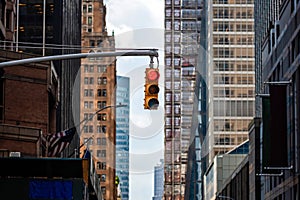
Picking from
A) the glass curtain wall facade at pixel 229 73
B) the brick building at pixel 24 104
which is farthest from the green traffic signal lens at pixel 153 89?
the glass curtain wall facade at pixel 229 73

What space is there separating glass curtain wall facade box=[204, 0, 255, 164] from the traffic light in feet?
490

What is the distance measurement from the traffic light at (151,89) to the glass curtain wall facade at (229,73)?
14922cm

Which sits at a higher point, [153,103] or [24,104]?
[24,104]

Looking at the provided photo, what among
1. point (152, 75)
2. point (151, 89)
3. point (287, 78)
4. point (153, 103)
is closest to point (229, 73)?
point (287, 78)

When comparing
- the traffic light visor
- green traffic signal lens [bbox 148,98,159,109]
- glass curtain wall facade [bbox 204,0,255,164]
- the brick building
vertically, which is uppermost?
glass curtain wall facade [bbox 204,0,255,164]

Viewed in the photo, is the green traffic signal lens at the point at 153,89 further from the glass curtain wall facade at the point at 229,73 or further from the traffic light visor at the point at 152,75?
the glass curtain wall facade at the point at 229,73

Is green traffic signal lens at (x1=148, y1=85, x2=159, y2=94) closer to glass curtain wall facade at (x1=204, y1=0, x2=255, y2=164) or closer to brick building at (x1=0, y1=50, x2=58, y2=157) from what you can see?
brick building at (x1=0, y1=50, x2=58, y2=157)

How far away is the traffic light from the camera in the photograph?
25.6 m

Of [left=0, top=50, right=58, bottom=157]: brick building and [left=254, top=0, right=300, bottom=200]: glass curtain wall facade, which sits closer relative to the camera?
[left=0, top=50, right=58, bottom=157]: brick building

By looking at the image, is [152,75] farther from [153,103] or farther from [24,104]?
[24,104]

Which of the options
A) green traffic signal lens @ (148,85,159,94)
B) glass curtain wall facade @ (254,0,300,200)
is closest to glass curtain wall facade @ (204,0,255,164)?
glass curtain wall facade @ (254,0,300,200)

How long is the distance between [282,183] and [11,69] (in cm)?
3230

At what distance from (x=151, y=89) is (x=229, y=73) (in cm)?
15411

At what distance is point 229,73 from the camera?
17925 cm
